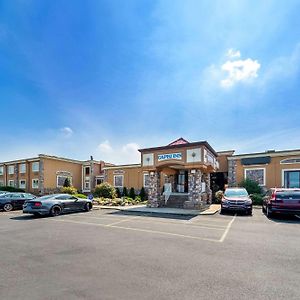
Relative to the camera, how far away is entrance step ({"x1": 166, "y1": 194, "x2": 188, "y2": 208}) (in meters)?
20.2

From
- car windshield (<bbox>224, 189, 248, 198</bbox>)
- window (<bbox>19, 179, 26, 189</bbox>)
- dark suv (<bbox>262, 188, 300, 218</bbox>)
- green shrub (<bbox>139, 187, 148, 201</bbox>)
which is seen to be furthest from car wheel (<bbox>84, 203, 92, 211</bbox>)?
window (<bbox>19, 179, 26, 189</bbox>)

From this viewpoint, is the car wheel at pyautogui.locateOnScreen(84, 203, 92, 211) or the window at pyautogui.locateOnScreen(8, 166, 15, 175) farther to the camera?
the window at pyautogui.locateOnScreen(8, 166, 15, 175)

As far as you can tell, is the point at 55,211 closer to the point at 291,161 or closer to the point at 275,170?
the point at 275,170

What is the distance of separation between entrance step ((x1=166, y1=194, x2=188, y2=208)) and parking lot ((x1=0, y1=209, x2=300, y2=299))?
10794mm

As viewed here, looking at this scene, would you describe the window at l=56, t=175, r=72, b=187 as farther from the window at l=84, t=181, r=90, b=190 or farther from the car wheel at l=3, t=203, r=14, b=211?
the car wheel at l=3, t=203, r=14, b=211

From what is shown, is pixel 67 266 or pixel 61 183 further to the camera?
pixel 61 183

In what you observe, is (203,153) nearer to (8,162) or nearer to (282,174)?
(282,174)

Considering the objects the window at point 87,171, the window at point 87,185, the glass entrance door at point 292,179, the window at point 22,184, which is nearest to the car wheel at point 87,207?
the glass entrance door at point 292,179

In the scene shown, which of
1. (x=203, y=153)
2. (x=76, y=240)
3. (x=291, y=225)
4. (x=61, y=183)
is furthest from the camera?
(x=61, y=183)

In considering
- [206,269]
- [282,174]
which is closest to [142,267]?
[206,269]

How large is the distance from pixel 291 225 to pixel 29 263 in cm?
1065

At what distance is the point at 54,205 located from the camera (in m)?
15.3

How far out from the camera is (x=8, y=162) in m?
37.5

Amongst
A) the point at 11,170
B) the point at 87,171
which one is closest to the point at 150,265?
the point at 87,171
